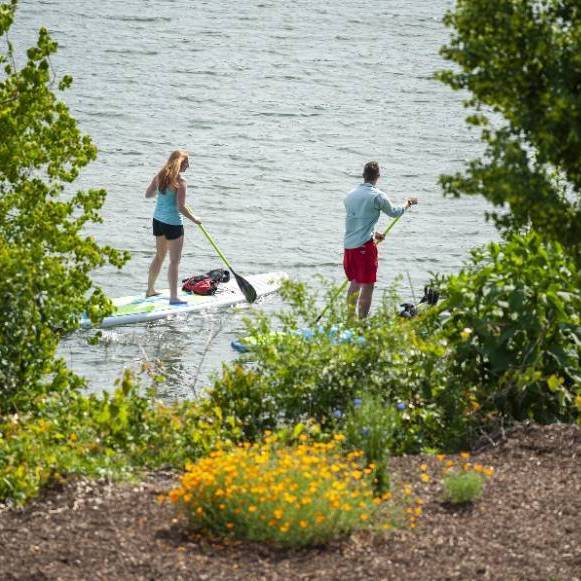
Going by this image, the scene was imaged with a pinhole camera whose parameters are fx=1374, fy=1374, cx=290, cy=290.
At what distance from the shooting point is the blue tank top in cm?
1741

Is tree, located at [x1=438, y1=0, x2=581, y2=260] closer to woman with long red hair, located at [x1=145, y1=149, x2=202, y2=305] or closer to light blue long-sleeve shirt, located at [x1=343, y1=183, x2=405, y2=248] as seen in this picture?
light blue long-sleeve shirt, located at [x1=343, y1=183, x2=405, y2=248]

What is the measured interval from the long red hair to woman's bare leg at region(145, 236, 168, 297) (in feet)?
2.64

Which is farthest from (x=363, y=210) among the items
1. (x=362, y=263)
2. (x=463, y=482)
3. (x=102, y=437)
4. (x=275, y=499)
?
(x=275, y=499)

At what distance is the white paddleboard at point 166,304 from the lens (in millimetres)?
17062

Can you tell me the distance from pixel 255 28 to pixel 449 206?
22.9 metres

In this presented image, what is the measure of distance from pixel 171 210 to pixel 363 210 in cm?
280

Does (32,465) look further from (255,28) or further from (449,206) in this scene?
(255,28)

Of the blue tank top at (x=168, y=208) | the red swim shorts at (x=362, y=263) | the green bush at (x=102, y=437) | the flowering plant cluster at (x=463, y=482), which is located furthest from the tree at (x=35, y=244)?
the blue tank top at (x=168, y=208)

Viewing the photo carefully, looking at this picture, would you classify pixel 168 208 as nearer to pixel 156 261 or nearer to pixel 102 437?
pixel 156 261

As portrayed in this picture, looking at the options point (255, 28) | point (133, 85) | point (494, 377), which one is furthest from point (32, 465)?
point (255, 28)

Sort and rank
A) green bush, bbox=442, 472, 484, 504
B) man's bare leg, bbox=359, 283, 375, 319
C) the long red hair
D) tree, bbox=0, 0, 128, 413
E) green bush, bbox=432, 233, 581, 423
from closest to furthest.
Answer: green bush, bbox=442, 472, 484, 504 < tree, bbox=0, 0, 128, 413 < green bush, bbox=432, 233, 581, 423 < man's bare leg, bbox=359, 283, 375, 319 < the long red hair

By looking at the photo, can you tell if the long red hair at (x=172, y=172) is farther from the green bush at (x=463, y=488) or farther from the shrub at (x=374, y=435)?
the green bush at (x=463, y=488)

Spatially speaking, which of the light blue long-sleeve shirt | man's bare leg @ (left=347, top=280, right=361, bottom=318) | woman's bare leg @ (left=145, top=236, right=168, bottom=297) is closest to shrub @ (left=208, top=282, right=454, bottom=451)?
man's bare leg @ (left=347, top=280, right=361, bottom=318)

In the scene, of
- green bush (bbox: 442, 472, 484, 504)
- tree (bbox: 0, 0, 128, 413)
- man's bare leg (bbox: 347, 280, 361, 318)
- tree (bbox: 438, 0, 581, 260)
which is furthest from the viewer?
man's bare leg (bbox: 347, 280, 361, 318)
